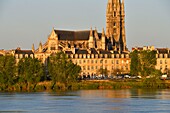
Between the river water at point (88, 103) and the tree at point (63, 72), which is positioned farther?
the tree at point (63, 72)

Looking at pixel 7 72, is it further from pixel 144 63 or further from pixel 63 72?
pixel 144 63

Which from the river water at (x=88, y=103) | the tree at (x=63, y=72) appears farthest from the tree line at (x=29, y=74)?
the river water at (x=88, y=103)

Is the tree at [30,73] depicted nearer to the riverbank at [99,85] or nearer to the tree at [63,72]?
the riverbank at [99,85]

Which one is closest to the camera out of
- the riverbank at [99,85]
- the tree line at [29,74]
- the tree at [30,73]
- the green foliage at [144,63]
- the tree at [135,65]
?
the tree line at [29,74]

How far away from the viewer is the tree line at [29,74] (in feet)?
484

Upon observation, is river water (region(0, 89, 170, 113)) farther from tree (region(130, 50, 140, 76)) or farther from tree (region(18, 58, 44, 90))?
tree (region(130, 50, 140, 76))

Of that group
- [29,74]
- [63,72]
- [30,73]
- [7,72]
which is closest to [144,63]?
[63,72]

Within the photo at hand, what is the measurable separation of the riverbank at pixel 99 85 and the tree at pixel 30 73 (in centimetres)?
105

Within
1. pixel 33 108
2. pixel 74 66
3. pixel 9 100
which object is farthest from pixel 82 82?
pixel 33 108

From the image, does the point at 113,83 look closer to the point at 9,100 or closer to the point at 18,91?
the point at 18,91

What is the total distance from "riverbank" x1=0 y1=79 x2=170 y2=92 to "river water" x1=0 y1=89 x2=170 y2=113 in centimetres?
2512

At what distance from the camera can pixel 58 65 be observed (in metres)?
154

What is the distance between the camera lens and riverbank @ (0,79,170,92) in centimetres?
14800

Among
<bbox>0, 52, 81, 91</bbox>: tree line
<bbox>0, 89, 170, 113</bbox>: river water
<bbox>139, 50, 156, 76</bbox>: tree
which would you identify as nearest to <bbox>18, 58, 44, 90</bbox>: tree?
<bbox>0, 52, 81, 91</bbox>: tree line
